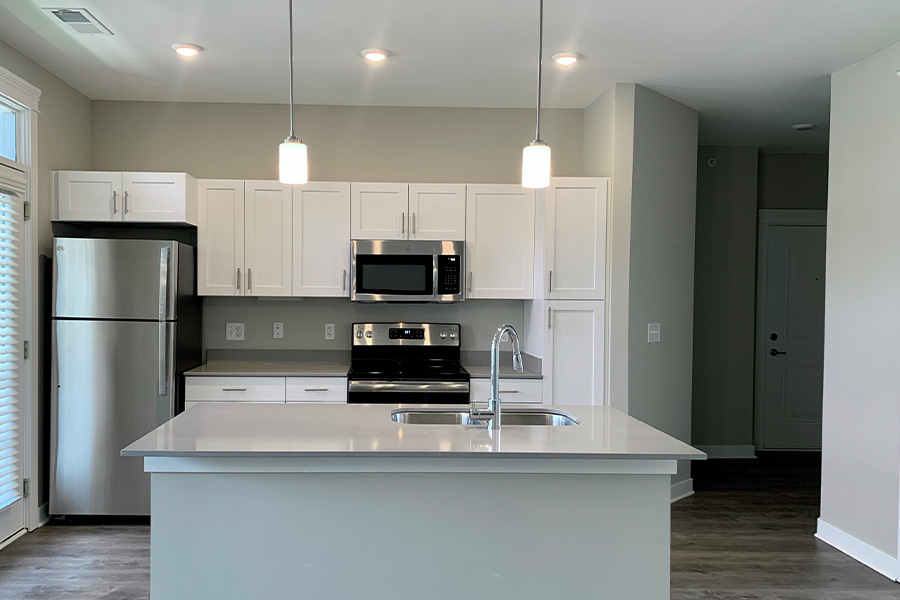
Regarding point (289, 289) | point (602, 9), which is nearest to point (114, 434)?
point (289, 289)

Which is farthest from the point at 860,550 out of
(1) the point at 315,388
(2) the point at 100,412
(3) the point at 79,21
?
(3) the point at 79,21

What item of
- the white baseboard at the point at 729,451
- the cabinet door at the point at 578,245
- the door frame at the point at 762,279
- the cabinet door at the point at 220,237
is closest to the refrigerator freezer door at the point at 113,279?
the cabinet door at the point at 220,237

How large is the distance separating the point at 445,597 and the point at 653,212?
A: 285 cm

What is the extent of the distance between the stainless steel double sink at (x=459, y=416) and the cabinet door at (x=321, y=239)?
72.8 inches

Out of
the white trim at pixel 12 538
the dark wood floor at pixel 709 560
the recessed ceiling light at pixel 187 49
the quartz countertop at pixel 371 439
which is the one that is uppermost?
the recessed ceiling light at pixel 187 49

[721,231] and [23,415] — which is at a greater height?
[721,231]

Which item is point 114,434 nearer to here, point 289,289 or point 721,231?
point 289,289

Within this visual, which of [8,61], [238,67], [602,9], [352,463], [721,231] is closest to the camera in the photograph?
[352,463]

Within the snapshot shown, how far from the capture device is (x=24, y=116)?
3910 millimetres

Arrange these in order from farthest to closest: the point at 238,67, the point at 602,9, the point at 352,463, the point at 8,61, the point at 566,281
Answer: the point at 566,281 < the point at 238,67 < the point at 8,61 < the point at 602,9 < the point at 352,463

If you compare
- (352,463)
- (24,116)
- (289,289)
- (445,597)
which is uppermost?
(24,116)

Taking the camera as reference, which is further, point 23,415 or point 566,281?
point 566,281

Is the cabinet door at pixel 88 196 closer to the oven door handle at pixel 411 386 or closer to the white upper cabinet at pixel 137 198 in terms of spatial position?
the white upper cabinet at pixel 137 198

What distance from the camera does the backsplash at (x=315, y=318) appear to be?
493cm
